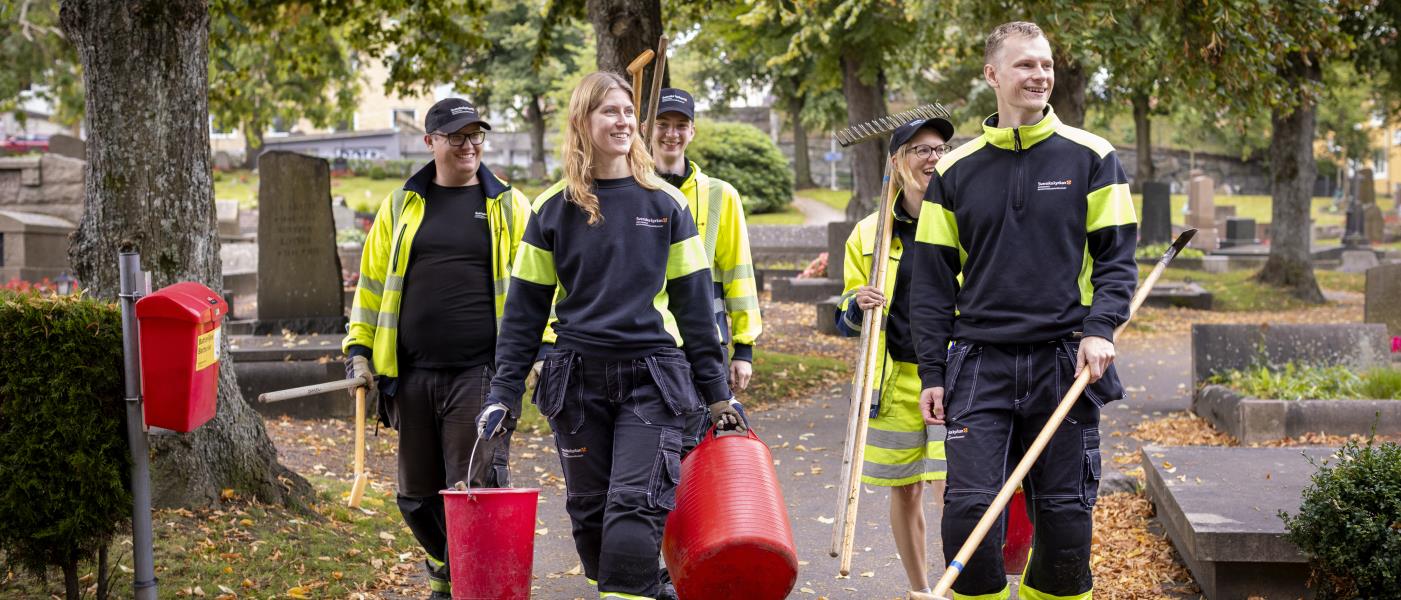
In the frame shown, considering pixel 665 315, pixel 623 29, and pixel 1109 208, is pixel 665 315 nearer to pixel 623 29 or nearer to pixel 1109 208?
pixel 1109 208

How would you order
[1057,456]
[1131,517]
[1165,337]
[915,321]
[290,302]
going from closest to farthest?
[1057,456] → [915,321] → [1131,517] → [290,302] → [1165,337]

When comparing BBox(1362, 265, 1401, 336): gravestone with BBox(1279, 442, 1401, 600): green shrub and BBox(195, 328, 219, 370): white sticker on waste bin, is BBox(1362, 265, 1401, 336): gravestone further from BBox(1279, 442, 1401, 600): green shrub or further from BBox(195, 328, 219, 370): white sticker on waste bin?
BBox(195, 328, 219, 370): white sticker on waste bin

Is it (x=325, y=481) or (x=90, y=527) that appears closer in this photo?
(x=90, y=527)

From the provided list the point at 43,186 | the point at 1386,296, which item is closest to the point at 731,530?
the point at 1386,296

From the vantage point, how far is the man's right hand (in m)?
4.36

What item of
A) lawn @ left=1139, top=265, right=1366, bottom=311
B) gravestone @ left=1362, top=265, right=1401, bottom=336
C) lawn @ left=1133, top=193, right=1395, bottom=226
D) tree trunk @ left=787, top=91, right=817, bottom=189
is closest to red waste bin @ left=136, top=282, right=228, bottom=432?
gravestone @ left=1362, top=265, right=1401, bottom=336

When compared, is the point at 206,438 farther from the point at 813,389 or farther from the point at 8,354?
the point at 813,389

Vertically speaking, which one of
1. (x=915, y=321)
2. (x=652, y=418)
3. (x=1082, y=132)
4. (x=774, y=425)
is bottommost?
(x=774, y=425)

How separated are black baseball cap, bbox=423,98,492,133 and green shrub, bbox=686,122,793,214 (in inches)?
1314

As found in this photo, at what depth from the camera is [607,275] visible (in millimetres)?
4348

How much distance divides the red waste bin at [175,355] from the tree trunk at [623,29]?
21.5 ft

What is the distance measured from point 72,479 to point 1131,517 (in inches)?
192

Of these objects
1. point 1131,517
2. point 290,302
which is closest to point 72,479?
point 1131,517

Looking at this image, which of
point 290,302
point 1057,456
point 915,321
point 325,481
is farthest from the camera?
point 290,302
